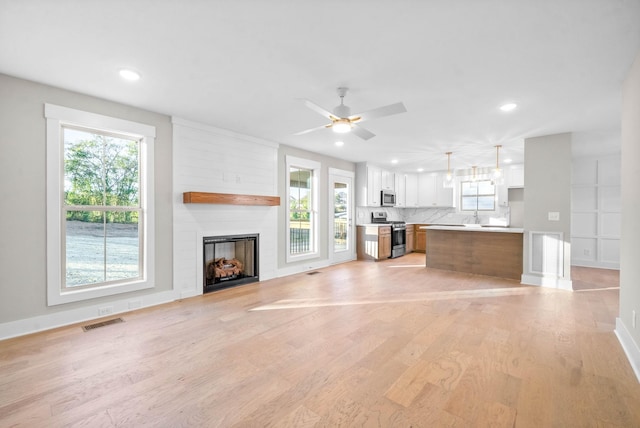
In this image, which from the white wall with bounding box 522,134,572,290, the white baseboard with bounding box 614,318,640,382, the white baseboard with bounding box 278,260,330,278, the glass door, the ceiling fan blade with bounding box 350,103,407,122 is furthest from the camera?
the glass door

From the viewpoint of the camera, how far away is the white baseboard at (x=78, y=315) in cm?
294

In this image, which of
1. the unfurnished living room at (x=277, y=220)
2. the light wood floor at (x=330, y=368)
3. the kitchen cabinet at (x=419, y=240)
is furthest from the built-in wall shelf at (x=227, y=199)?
the kitchen cabinet at (x=419, y=240)

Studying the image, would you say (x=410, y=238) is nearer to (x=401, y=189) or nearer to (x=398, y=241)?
(x=398, y=241)

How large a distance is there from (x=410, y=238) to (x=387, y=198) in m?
1.69

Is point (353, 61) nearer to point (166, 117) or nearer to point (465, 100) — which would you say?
point (465, 100)

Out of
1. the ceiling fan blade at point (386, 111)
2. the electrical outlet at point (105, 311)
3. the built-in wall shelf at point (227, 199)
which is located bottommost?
the electrical outlet at point (105, 311)

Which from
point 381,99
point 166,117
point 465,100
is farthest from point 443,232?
point 166,117

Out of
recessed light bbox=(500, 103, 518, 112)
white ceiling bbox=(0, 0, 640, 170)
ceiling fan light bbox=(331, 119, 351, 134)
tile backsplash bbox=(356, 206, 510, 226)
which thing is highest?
white ceiling bbox=(0, 0, 640, 170)

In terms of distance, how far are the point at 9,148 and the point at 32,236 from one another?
89 centimetres

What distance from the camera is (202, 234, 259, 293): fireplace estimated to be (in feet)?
15.5

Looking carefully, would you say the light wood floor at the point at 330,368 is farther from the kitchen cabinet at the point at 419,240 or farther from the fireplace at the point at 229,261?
the kitchen cabinet at the point at 419,240

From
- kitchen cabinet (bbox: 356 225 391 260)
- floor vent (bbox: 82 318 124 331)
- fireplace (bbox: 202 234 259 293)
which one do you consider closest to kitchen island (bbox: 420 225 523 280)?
kitchen cabinet (bbox: 356 225 391 260)

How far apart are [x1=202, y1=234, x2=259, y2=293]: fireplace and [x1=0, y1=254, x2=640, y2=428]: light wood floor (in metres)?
0.85

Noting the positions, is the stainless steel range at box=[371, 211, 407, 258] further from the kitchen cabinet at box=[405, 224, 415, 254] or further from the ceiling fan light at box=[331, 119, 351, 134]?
the ceiling fan light at box=[331, 119, 351, 134]
